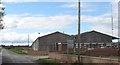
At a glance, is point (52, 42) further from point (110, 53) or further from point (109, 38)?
point (110, 53)

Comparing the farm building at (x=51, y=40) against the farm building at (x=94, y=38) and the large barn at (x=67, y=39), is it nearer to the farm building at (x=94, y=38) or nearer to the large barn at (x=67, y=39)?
the large barn at (x=67, y=39)

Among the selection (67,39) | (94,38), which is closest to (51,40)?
(67,39)

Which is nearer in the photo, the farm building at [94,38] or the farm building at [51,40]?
the farm building at [94,38]

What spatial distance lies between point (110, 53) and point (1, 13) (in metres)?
17.3

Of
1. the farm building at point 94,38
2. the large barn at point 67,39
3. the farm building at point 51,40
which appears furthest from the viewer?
the farm building at point 51,40

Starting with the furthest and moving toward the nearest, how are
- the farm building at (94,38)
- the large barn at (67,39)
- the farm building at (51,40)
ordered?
the farm building at (51,40) < the farm building at (94,38) < the large barn at (67,39)

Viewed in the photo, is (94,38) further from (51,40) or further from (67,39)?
(51,40)

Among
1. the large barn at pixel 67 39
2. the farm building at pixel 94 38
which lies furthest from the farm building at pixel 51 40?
the farm building at pixel 94 38

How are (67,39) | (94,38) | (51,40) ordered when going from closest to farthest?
(67,39) < (94,38) < (51,40)

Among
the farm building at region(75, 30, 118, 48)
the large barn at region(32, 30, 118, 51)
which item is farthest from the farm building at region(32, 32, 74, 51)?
the farm building at region(75, 30, 118, 48)

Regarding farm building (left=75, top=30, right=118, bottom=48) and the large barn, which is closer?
the large barn

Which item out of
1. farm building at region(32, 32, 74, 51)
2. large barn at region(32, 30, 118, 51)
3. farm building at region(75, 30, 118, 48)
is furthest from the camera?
farm building at region(32, 32, 74, 51)

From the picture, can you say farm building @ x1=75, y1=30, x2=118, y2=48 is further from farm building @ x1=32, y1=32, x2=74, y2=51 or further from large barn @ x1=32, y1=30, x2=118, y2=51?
farm building @ x1=32, y1=32, x2=74, y2=51

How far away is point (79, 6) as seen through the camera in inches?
1059
